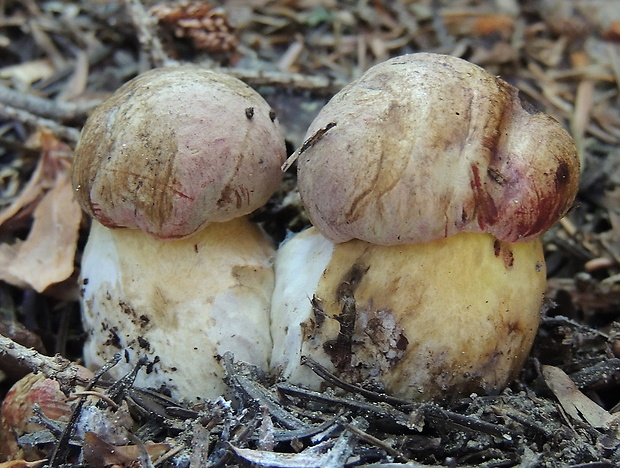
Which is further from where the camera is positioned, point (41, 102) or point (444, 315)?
point (41, 102)

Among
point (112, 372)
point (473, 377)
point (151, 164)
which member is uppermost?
point (151, 164)

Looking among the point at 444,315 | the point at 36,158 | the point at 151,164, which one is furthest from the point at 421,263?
the point at 36,158

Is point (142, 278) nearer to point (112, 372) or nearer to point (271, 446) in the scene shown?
point (112, 372)

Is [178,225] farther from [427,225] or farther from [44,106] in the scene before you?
[44,106]

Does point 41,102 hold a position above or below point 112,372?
above

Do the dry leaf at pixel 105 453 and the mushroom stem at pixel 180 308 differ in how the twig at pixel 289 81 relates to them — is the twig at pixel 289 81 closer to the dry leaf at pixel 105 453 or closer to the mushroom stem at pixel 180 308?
the mushroom stem at pixel 180 308

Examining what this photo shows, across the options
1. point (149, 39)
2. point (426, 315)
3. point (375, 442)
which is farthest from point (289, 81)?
point (375, 442)
